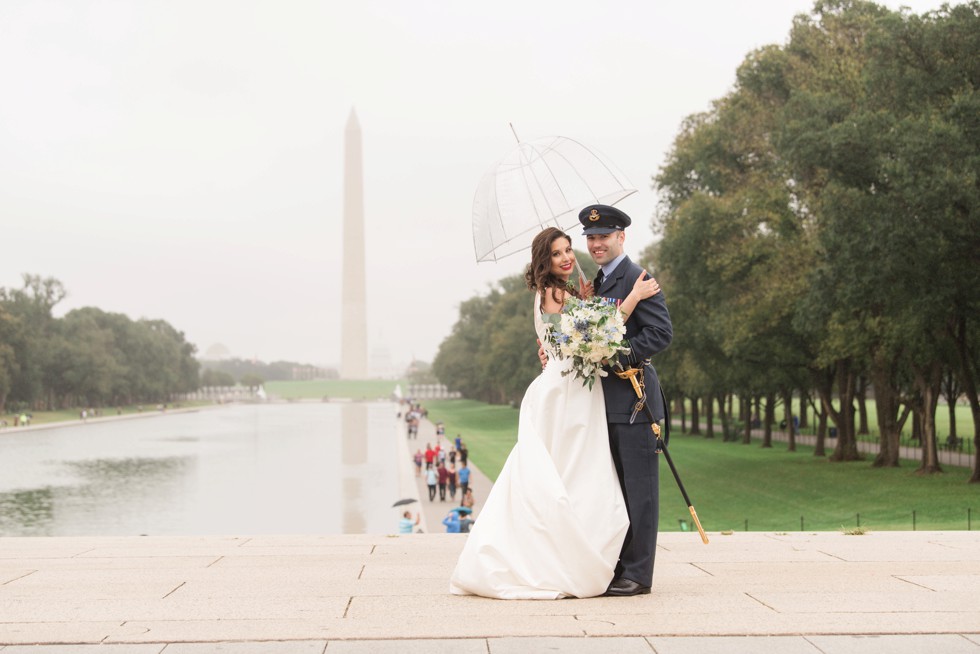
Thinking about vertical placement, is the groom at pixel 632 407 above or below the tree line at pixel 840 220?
below

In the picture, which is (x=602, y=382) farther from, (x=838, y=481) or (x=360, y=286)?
(x=360, y=286)

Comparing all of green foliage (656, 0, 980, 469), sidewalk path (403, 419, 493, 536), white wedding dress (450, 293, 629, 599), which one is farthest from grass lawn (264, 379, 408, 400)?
white wedding dress (450, 293, 629, 599)

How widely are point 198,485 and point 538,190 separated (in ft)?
93.2

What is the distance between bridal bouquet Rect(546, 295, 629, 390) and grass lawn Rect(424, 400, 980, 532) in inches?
514

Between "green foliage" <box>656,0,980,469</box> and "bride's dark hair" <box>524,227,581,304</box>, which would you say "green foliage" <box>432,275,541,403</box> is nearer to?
"green foliage" <box>656,0,980,469</box>

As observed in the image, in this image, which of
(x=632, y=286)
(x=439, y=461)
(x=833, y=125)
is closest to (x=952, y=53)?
(x=833, y=125)

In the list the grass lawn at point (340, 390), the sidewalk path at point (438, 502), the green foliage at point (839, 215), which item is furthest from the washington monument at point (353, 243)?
the green foliage at point (839, 215)

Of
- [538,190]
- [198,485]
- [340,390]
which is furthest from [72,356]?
[538,190]

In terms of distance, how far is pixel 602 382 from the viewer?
6777 mm

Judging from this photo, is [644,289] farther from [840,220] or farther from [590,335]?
[840,220]

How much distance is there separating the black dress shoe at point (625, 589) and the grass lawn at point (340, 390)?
130m

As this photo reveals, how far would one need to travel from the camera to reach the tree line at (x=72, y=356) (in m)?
85.3

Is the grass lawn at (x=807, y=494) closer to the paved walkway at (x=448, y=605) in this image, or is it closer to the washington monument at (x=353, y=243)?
the paved walkway at (x=448, y=605)

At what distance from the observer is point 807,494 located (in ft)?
94.6
